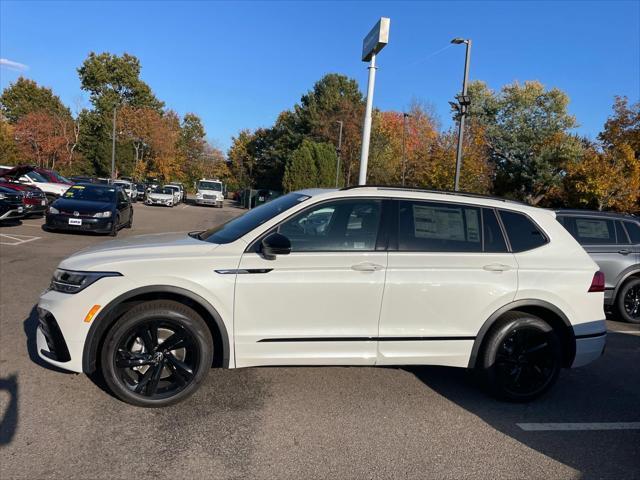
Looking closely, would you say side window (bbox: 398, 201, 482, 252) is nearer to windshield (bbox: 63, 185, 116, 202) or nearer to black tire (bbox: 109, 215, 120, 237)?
black tire (bbox: 109, 215, 120, 237)

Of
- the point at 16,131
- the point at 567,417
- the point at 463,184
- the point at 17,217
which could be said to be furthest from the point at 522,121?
the point at 16,131

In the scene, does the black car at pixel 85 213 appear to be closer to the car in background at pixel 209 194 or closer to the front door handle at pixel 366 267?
the front door handle at pixel 366 267

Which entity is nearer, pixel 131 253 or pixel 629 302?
pixel 131 253

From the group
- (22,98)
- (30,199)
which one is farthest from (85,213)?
(22,98)

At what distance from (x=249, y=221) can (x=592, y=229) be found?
20.1 ft

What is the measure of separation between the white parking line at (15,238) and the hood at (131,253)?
359 inches

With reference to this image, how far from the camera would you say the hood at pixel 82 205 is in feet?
43.8

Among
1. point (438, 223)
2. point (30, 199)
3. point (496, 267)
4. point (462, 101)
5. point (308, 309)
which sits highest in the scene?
point (462, 101)

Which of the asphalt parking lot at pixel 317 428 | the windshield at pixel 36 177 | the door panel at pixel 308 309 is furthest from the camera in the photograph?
the windshield at pixel 36 177

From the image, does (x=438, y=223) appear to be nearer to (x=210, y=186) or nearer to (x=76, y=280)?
(x=76, y=280)

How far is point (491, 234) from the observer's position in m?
4.20

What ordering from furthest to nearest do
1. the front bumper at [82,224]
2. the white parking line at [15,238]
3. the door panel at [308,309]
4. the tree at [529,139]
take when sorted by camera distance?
the tree at [529,139] < the front bumper at [82,224] < the white parking line at [15,238] < the door panel at [308,309]

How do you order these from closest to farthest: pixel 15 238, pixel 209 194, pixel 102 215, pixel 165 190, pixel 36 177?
pixel 15 238 < pixel 102 215 < pixel 36 177 < pixel 165 190 < pixel 209 194

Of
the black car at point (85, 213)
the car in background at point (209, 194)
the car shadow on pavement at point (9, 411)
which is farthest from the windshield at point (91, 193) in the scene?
the car in background at point (209, 194)
